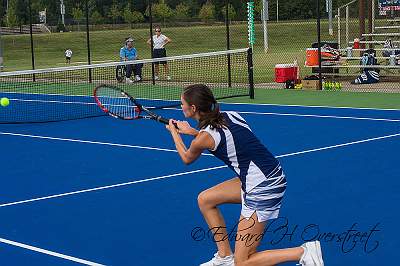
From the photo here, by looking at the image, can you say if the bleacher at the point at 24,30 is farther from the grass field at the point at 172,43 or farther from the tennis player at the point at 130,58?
the tennis player at the point at 130,58

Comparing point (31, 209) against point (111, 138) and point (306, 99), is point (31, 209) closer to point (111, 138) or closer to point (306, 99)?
point (111, 138)

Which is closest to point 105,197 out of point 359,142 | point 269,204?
point 269,204

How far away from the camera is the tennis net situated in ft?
60.6

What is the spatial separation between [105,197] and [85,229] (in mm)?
1432

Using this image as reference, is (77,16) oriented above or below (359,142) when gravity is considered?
above

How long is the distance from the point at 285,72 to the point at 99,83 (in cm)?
721

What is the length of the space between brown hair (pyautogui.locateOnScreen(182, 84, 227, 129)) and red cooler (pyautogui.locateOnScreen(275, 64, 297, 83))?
17412mm

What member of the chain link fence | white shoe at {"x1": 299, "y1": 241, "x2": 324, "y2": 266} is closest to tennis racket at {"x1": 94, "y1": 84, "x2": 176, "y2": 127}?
white shoe at {"x1": 299, "y1": 241, "x2": 324, "y2": 266}

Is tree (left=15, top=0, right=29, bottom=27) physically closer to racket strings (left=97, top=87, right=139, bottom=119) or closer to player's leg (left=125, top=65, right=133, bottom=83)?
player's leg (left=125, top=65, right=133, bottom=83)

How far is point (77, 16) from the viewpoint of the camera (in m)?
63.4

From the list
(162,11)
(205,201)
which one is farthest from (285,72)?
(162,11)

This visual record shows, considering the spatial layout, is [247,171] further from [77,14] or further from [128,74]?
[77,14]

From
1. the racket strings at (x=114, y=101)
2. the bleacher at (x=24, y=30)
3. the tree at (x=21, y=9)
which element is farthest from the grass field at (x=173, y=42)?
the racket strings at (x=114, y=101)

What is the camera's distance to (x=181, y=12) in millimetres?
56094
